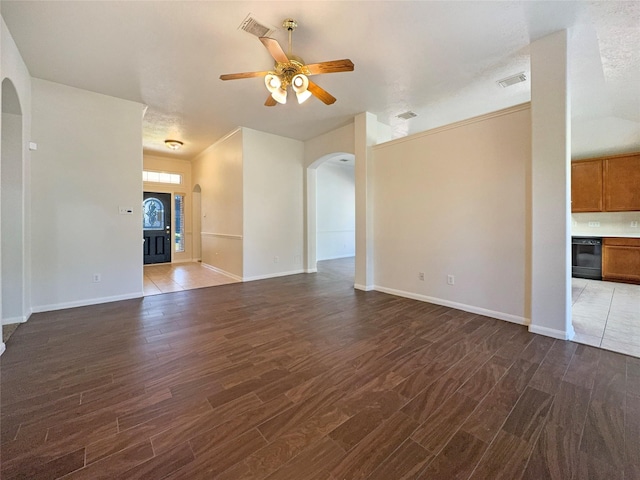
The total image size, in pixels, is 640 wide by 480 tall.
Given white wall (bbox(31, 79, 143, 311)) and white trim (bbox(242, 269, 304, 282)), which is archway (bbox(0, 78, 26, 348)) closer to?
white wall (bbox(31, 79, 143, 311))

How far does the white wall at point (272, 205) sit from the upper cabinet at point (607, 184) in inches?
246

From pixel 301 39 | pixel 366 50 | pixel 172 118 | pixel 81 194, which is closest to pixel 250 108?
pixel 172 118

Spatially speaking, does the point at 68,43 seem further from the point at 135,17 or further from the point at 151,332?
the point at 151,332

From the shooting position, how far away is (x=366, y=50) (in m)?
2.99

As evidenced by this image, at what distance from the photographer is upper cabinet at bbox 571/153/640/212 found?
5.19 metres

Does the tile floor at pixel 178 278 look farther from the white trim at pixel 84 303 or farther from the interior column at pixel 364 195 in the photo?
the interior column at pixel 364 195

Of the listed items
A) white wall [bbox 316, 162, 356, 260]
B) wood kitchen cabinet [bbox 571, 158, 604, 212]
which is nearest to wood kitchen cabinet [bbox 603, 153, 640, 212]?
wood kitchen cabinet [bbox 571, 158, 604, 212]

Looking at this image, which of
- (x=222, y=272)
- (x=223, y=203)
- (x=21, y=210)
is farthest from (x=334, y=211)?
(x=21, y=210)

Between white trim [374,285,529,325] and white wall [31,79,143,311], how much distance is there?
434cm

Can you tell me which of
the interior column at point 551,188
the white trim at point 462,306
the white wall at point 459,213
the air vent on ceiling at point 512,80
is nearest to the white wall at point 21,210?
the white wall at point 459,213

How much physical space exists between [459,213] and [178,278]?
5.77 metres

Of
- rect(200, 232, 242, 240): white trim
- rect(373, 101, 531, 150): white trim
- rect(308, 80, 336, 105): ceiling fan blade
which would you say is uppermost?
rect(308, 80, 336, 105): ceiling fan blade

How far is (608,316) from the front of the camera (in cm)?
333

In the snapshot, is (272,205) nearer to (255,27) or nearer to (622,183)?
(255,27)
